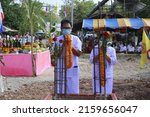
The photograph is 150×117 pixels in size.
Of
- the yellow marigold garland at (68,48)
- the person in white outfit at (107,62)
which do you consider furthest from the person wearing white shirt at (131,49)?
the yellow marigold garland at (68,48)

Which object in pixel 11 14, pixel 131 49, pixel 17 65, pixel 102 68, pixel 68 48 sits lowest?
pixel 131 49

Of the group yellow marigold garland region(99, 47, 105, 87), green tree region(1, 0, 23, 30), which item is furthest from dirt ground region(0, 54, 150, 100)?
green tree region(1, 0, 23, 30)

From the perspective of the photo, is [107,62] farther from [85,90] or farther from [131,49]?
[131,49]

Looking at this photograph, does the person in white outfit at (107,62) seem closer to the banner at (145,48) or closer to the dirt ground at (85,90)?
the dirt ground at (85,90)

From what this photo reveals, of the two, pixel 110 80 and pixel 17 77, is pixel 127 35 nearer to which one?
pixel 17 77

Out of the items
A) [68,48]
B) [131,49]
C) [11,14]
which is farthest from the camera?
[11,14]

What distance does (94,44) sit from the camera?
6551 mm

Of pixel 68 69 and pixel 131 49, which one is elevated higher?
pixel 68 69

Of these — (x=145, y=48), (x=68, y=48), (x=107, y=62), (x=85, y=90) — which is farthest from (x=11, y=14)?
(x=68, y=48)

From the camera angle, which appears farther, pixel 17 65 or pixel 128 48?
pixel 128 48

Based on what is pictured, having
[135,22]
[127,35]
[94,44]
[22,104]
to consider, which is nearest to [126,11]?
[127,35]

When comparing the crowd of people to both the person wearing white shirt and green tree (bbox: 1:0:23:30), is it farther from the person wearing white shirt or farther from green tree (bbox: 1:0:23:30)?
green tree (bbox: 1:0:23:30)

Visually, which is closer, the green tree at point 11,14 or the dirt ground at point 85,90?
the dirt ground at point 85,90

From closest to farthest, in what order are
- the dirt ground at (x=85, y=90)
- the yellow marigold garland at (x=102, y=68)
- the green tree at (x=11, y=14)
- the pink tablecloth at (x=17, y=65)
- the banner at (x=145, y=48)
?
the yellow marigold garland at (x=102, y=68) < the dirt ground at (x=85, y=90) < the banner at (x=145, y=48) < the pink tablecloth at (x=17, y=65) < the green tree at (x=11, y=14)
